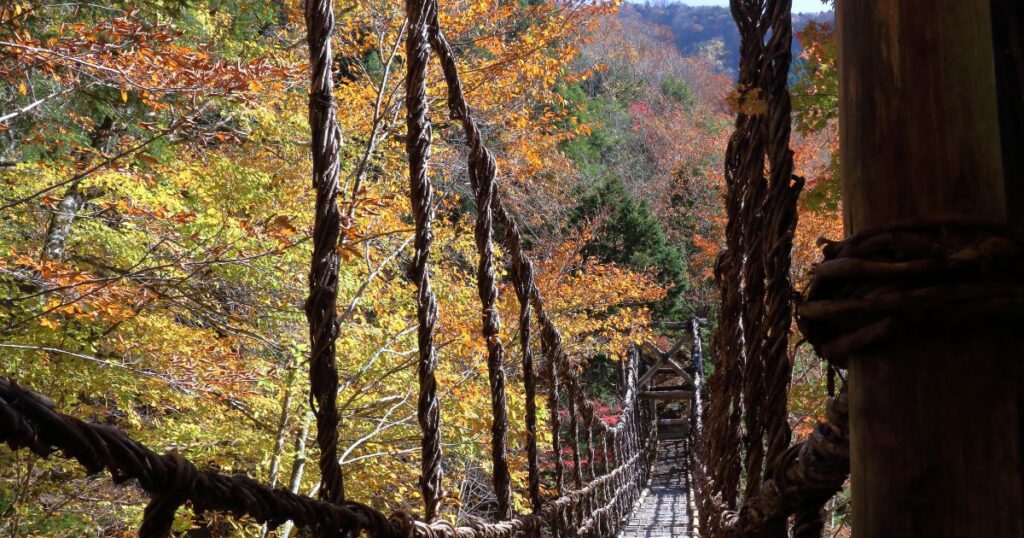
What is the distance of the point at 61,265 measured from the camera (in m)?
3.69

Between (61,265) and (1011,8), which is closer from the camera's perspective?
(1011,8)

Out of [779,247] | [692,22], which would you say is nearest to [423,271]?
[779,247]

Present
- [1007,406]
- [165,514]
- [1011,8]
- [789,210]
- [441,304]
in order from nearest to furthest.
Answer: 1. [1007,406]
2. [1011,8]
3. [165,514]
4. [789,210]
5. [441,304]

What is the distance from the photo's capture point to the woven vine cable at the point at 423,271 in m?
1.83

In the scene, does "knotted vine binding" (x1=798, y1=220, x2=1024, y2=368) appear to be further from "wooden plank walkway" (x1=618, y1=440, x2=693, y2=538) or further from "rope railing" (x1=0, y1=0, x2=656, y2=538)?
"wooden plank walkway" (x1=618, y1=440, x2=693, y2=538)

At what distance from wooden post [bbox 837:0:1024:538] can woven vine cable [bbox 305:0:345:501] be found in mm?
904

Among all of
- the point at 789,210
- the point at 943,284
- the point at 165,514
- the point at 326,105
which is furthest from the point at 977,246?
the point at 326,105

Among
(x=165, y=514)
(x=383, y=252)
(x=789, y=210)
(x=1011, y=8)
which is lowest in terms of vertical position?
(x=165, y=514)

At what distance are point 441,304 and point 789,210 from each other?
5.52 meters

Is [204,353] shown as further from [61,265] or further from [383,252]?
[383,252]

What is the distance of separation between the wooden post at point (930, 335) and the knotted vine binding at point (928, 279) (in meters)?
0.01

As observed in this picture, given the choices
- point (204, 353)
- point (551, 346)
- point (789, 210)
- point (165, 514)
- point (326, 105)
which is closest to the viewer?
point (165, 514)

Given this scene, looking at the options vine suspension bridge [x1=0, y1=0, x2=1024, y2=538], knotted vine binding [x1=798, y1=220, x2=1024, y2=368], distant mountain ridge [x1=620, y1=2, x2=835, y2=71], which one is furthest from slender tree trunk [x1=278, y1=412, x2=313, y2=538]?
distant mountain ridge [x1=620, y1=2, x2=835, y2=71]

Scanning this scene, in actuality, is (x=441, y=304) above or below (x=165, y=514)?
above
